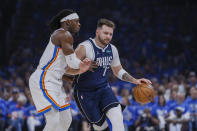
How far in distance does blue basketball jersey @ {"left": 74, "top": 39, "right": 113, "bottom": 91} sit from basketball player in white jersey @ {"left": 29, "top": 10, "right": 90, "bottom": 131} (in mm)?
503

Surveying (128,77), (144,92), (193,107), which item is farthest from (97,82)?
(193,107)

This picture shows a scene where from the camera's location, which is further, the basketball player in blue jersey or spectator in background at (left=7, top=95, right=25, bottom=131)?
spectator in background at (left=7, top=95, right=25, bottom=131)

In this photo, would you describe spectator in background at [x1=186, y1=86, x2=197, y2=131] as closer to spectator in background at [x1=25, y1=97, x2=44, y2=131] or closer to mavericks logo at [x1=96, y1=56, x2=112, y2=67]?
spectator in background at [x1=25, y1=97, x2=44, y2=131]

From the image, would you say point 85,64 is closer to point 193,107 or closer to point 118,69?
point 118,69

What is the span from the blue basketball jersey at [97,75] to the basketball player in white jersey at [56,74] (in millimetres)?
503

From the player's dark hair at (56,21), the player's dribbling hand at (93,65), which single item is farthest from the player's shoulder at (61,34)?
the player's dribbling hand at (93,65)

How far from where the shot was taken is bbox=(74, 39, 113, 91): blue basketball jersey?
5352mm

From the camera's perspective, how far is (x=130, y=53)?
50.2ft

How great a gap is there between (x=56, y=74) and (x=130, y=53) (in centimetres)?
1069

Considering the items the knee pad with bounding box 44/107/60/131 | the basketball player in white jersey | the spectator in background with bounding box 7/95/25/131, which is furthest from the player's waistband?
the spectator in background with bounding box 7/95/25/131

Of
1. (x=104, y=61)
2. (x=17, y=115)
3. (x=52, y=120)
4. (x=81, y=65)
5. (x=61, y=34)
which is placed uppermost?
(x=61, y=34)

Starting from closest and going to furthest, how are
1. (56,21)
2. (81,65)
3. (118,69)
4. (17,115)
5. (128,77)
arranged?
(81,65), (56,21), (128,77), (118,69), (17,115)

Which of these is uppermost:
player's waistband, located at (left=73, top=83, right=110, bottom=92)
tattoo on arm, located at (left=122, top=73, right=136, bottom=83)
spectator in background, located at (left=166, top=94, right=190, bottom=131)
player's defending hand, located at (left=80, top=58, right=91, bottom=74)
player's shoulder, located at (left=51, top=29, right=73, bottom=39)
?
player's shoulder, located at (left=51, top=29, right=73, bottom=39)

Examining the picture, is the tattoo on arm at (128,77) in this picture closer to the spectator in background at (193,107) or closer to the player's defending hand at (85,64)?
the player's defending hand at (85,64)
